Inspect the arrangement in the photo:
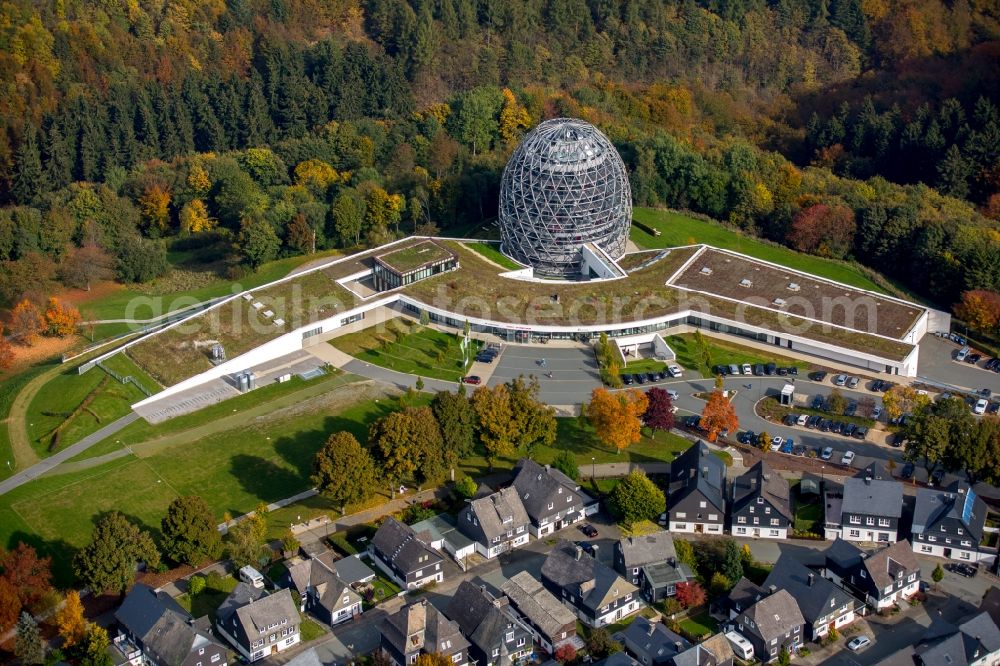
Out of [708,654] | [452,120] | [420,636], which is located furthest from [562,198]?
[708,654]

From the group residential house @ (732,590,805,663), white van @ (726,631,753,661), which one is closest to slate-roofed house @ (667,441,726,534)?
residential house @ (732,590,805,663)

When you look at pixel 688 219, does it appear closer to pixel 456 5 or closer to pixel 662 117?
pixel 662 117

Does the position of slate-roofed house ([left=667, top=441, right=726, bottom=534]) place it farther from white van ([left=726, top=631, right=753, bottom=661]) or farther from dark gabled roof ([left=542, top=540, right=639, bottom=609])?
white van ([left=726, top=631, right=753, bottom=661])

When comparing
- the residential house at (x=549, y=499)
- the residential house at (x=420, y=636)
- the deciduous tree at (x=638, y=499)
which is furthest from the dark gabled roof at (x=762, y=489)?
the residential house at (x=420, y=636)

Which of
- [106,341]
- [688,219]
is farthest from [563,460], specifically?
[688,219]

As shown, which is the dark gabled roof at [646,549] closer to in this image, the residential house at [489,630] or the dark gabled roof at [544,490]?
the dark gabled roof at [544,490]

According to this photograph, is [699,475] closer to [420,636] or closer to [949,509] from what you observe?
[949,509]

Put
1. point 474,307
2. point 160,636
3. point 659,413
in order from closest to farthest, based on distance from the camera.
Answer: point 160,636 < point 659,413 < point 474,307
